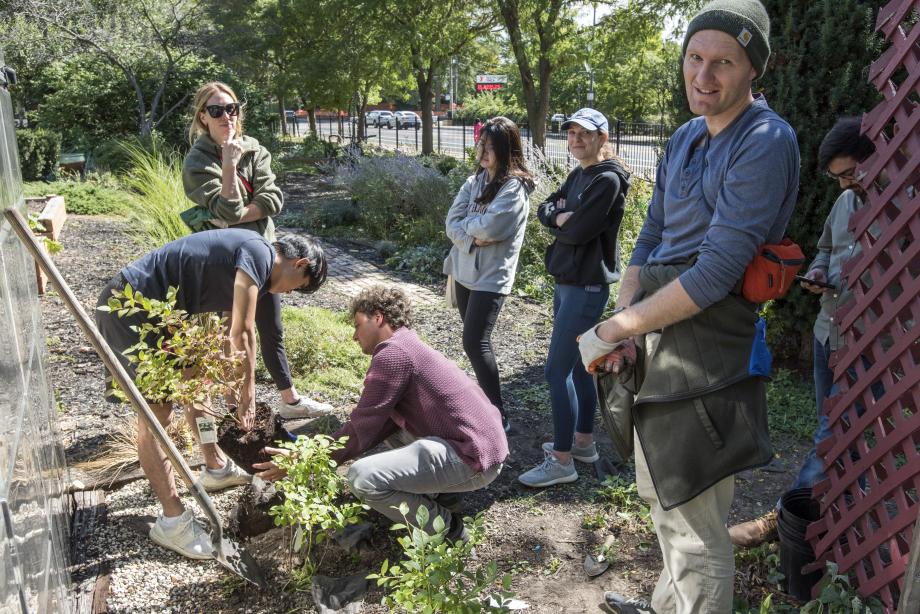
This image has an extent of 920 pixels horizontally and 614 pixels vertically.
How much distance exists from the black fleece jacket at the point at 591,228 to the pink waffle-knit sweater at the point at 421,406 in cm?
86

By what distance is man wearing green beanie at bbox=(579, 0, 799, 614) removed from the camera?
1920 millimetres

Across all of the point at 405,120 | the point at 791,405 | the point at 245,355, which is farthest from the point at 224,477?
the point at 405,120

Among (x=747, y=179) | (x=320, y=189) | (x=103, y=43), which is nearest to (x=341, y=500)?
(x=747, y=179)

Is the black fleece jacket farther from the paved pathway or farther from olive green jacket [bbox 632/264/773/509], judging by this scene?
the paved pathway

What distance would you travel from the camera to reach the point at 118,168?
13.7 m

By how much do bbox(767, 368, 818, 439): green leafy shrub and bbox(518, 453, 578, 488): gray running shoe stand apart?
144 cm

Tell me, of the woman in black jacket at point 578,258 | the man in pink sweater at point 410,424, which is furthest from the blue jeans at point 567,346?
the man in pink sweater at point 410,424

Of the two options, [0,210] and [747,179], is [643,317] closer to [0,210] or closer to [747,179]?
[747,179]

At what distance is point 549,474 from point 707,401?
5.66 feet

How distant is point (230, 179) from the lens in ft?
12.9

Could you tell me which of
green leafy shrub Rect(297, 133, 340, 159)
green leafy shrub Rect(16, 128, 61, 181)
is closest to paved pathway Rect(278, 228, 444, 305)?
green leafy shrub Rect(16, 128, 61, 181)

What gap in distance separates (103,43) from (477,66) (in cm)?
1268

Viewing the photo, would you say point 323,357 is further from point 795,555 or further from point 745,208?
point 745,208

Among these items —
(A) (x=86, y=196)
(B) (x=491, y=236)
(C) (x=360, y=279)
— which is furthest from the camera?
(A) (x=86, y=196)
